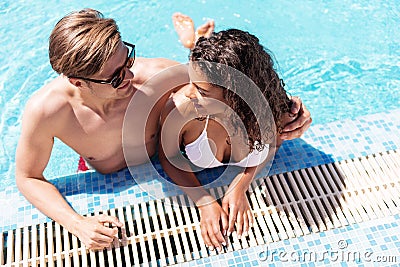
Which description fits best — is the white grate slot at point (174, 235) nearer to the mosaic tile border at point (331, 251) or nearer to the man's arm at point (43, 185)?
the mosaic tile border at point (331, 251)

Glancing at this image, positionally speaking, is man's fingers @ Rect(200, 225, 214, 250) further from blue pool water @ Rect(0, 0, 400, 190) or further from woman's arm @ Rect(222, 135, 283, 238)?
blue pool water @ Rect(0, 0, 400, 190)

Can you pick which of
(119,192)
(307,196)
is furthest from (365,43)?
(119,192)

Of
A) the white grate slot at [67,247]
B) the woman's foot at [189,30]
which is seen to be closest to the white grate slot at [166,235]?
the white grate slot at [67,247]

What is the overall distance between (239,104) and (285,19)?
2912mm

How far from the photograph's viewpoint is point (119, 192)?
282 centimetres

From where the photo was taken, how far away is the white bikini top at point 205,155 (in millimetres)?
2732

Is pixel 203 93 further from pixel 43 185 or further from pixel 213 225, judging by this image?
pixel 43 185

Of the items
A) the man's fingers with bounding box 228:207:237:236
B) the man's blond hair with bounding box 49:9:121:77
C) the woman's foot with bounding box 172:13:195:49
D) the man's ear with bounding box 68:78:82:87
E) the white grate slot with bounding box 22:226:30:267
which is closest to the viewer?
the man's blond hair with bounding box 49:9:121:77

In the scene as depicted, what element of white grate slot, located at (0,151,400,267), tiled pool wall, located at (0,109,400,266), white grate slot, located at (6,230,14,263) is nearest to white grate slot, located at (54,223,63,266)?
white grate slot, located at (0,151,400,267)

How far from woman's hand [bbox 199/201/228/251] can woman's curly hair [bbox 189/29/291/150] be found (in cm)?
56

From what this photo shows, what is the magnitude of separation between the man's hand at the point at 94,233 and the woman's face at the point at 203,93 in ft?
2.98

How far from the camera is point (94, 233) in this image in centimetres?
243

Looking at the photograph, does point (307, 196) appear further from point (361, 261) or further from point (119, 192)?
point (119, 192)

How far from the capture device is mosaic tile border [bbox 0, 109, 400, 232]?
274cm
